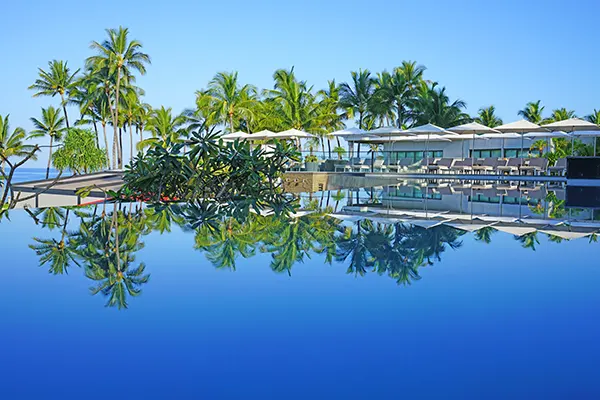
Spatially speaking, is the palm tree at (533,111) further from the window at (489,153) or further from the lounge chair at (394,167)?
the lounge chair at (394,167)

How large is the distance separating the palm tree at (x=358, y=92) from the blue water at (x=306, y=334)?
31.7m

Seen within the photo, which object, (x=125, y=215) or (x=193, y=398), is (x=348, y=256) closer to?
(x=193, y=398)

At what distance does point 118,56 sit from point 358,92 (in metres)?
16.3

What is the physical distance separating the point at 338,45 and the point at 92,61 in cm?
1648

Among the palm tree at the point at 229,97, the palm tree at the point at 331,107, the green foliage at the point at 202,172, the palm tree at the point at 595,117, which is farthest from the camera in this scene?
the palm tree at the point at 595,117

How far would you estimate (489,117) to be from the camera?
1502 inches

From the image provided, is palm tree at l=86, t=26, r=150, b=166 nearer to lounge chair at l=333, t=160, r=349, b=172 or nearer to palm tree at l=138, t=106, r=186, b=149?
palm tree at l=138, t=106, r=186, b=149

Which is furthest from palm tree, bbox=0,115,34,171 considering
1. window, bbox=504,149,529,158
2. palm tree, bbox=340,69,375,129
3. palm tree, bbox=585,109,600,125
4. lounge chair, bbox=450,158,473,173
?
palm tree, bbox=585,109,600,125

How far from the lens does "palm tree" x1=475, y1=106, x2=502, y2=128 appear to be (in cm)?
3797

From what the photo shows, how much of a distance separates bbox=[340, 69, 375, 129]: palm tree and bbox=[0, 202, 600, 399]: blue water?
31.7 metres

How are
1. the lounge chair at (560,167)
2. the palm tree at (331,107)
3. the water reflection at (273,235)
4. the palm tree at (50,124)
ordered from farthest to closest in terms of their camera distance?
the palm tree at (50,124) → the palm tree at (331,107) → the lounge chair at (560,167) → the water reflection at (273,235)

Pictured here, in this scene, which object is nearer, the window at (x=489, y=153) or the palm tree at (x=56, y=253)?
the palm tree at (x=56, y=253)

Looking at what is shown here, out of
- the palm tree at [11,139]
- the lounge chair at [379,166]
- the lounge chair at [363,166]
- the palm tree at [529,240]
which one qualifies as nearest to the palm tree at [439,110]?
the lounge chair at [379,166]

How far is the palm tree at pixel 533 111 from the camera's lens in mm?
40656
